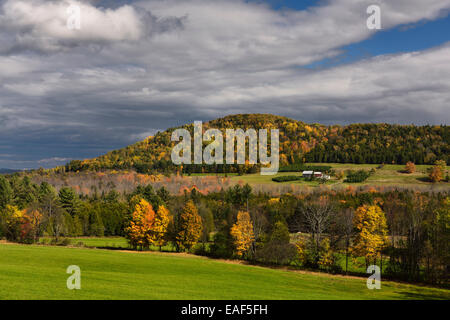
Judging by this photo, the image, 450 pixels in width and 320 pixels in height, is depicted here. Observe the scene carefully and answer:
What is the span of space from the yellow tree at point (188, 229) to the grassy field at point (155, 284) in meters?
25.5

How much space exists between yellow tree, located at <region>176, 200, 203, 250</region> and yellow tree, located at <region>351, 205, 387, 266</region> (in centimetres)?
3442

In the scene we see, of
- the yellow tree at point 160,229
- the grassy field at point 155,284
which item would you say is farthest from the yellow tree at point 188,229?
the grassy field at point 155,284

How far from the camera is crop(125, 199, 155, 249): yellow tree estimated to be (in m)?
87.3

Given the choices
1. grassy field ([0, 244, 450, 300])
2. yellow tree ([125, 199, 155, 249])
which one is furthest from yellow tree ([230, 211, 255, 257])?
yellow tree ([125, 199, 155, 249])

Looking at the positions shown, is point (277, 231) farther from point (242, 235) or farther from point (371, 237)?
point (371, 237)

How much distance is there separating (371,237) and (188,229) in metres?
38.7

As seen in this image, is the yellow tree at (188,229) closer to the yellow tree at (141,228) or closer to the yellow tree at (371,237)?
the yellow tree at (141,228)

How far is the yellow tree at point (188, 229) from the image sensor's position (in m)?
84.2

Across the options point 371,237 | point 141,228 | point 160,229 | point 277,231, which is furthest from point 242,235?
point 141,228

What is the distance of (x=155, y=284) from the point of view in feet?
119
